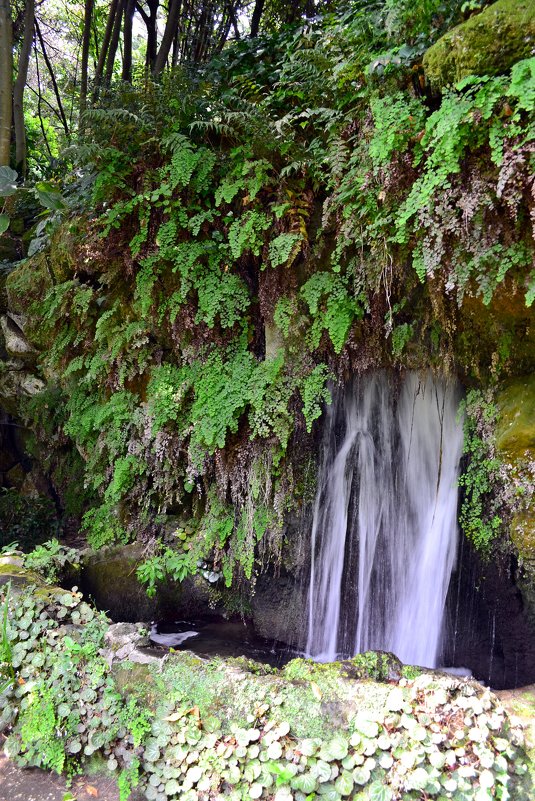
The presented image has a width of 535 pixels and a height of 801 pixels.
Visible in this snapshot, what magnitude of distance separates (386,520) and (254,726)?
277cm

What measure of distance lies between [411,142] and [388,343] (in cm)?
184

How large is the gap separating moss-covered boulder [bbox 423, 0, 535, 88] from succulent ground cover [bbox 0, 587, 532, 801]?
4.20 m

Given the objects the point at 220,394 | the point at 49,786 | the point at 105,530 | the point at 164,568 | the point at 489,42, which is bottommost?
the point at 49,786

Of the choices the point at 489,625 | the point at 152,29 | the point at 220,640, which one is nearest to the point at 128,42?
the point at 152,29

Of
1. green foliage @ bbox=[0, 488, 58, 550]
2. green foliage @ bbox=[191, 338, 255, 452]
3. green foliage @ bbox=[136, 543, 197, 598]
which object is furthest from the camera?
green foliage @ bbox=[0, 488, 58, 550]

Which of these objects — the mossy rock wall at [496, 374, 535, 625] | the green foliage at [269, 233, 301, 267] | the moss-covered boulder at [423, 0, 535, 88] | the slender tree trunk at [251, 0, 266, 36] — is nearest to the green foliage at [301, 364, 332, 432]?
the green foliage at [269, 233, 301, 267]

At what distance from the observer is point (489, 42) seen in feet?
11.4

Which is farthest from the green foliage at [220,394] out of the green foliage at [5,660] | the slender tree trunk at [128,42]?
the slender tree trunk at [128,42]

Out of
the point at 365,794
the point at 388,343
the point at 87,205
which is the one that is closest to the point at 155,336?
the point at 87,205

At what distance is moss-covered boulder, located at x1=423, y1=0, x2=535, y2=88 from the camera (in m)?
3.39

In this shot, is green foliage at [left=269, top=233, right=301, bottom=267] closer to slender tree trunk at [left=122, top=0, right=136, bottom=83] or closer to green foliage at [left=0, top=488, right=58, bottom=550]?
green foliage at [left=0, top=488, right=58, bottom=550]

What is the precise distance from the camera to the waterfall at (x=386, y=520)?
5.29 meters

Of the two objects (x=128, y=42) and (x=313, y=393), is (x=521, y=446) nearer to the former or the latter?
(x=313, y=393)

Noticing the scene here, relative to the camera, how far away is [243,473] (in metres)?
5.94
